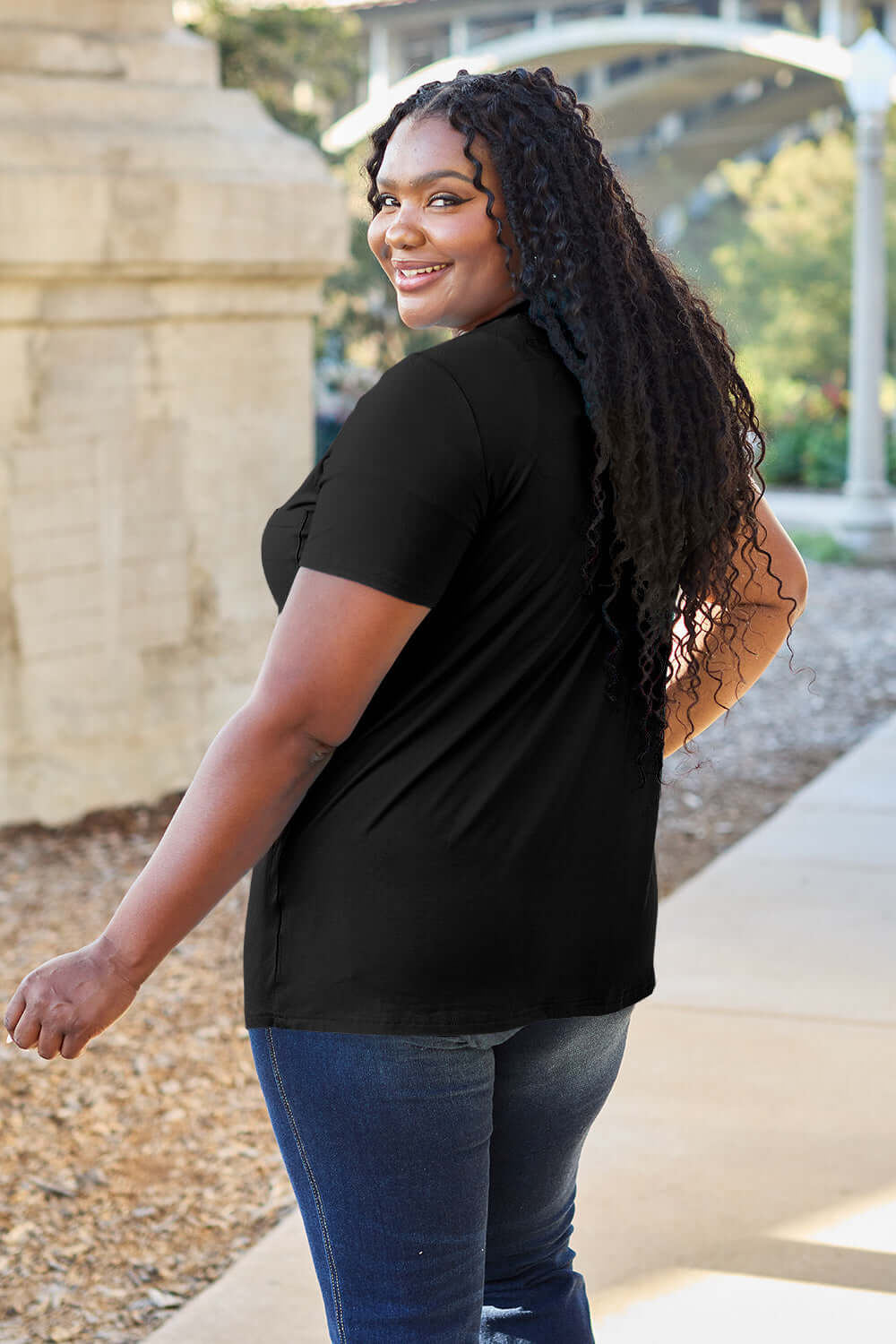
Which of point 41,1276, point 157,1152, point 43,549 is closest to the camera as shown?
point 41,1276

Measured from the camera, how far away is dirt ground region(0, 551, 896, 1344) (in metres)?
2.92

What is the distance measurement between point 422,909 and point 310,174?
4.98 meters

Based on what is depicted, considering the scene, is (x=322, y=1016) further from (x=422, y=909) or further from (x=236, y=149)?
(x=236, y=149)

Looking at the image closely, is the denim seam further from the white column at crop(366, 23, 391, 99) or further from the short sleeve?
the white column at crop(366, 23, 391, 99)

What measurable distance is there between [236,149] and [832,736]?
368 cm

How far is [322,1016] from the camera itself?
4.91 ft

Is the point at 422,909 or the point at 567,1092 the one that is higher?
the point at 422,909

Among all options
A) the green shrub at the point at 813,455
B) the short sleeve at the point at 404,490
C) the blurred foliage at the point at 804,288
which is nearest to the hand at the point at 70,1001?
the short sleeve at the point at 404,490

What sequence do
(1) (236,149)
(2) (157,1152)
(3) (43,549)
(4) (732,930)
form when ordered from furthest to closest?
(1) (236,149), (3) (43,549), (4) (732,930), (2) (157,1152)

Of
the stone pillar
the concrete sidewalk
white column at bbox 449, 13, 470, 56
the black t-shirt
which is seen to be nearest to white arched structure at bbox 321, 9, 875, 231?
white column at bbox 449, 13, 470, 56

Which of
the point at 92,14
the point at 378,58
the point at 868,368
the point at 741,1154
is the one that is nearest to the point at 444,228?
the point at 741,1154

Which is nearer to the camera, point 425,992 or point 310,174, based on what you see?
point 425,992

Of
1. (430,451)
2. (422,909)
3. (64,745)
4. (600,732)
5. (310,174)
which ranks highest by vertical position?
(310,174)

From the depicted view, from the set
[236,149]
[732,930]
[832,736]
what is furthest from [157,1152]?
[832,736]
